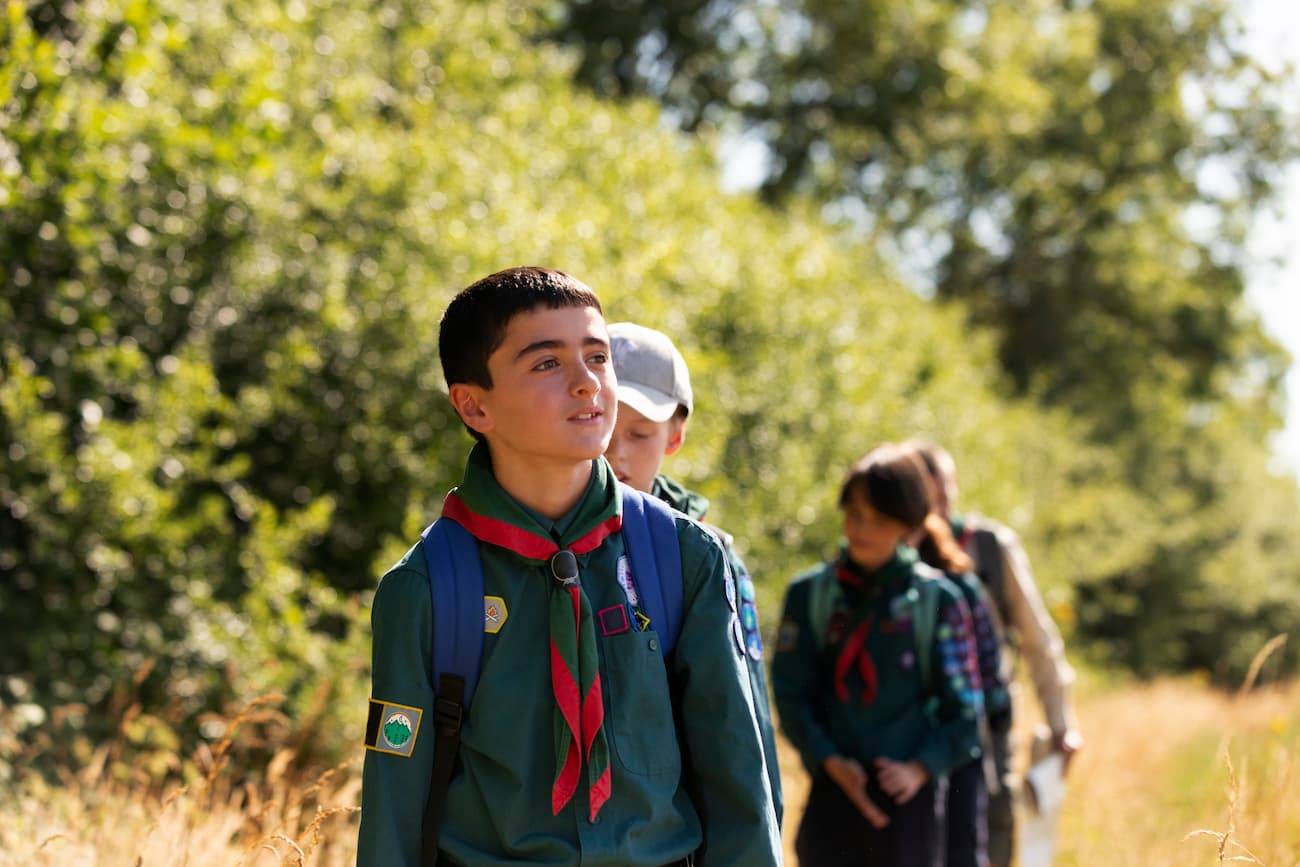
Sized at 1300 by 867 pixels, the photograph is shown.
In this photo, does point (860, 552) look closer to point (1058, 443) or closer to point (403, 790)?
point (403, 790)

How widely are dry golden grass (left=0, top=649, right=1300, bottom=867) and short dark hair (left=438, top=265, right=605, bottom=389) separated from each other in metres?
0.91

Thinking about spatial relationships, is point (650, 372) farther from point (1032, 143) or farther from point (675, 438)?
point (1032, 143)

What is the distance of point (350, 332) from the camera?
7184 millimetres

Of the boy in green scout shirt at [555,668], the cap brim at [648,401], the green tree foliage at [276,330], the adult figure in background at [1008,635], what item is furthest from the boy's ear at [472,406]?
the green tree foliage at [276,330]

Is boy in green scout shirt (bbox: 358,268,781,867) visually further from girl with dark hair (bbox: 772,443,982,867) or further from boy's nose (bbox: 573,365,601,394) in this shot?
girl with dark hair (bbox: 772,443,982,867)

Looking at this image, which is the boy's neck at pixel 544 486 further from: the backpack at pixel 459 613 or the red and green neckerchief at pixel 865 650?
the red and green neckerchief at pixel 865 650

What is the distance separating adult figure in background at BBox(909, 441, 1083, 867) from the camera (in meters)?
5.04

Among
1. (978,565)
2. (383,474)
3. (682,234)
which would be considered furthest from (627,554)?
(682,234)

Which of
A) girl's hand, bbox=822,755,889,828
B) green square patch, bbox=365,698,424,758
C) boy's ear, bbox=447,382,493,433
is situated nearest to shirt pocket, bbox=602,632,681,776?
green square patch, bbox=365,698,424,758

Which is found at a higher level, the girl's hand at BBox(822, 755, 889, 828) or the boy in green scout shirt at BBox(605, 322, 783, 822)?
the boy in green scout shirt at BBox(605, 322, 783, 822)

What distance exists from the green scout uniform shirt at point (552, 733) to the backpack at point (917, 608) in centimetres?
168

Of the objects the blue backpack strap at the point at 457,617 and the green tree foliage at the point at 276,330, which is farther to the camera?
the green tree foliage at the point at 276,330

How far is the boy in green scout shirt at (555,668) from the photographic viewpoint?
2.32 metres

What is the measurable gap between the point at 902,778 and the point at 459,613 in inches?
78.0
